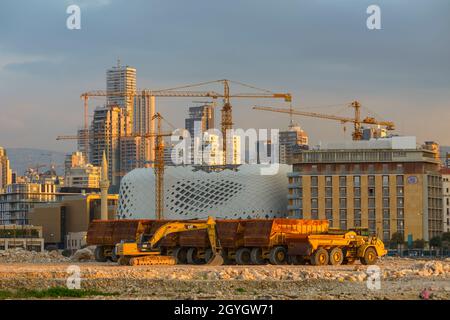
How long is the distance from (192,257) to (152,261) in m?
5.84

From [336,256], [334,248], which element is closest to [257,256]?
[334,248]

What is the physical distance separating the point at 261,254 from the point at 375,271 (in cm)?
1966

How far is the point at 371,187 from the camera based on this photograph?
614 feet

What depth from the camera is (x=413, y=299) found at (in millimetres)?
49562

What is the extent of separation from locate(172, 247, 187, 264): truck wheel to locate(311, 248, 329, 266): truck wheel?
41.6ft

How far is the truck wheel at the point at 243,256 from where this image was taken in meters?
90.6

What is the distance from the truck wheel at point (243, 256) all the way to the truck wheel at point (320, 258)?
7.17 metres

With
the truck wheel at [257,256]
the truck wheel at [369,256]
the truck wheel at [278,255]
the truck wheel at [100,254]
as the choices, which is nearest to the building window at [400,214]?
the truck wheel at [100,254]

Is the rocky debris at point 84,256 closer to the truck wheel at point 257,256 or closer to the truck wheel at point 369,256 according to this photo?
the truck wheel at point 257,256

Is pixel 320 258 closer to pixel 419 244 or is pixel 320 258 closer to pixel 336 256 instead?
pixel 336 256

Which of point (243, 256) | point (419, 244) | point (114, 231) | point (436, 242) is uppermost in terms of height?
point (114, 231)

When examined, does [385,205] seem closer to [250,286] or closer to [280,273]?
[280,273]

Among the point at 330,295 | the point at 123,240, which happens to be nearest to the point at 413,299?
the point at 330,295

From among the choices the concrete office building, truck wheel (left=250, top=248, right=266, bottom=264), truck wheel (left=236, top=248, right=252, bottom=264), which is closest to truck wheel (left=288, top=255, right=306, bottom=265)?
truck wheel (left=250, top=248, right=266, bottom=264)
